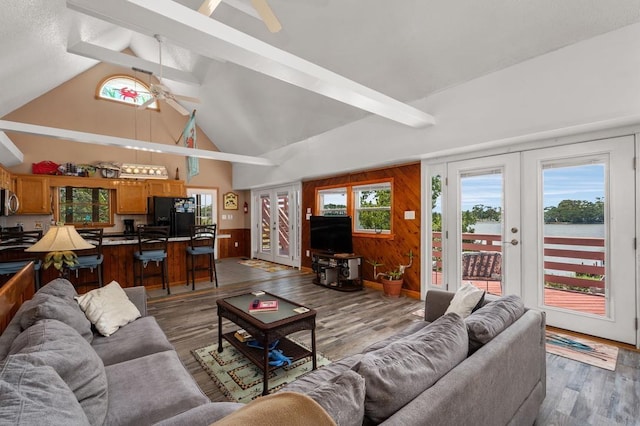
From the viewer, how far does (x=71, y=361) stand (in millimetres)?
1265

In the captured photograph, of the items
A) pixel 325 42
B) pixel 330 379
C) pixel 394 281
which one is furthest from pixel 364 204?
pixel 330 379

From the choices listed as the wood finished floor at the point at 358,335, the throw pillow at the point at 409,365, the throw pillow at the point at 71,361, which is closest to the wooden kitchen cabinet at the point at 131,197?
the wood finished floor at the point at 358,335

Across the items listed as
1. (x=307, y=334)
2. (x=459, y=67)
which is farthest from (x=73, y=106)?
(x=459, y=67)

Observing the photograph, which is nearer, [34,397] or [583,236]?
[34,397]

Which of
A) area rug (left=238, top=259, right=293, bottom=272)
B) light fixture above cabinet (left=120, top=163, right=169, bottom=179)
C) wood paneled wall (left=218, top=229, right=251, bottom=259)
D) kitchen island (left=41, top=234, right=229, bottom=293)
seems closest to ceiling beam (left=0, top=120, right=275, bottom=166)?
kitchen island (left=41, top=234, right=229, bottom=293)

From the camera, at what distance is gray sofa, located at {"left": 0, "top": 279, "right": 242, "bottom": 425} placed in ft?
2.99

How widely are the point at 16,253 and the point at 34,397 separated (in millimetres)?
4867

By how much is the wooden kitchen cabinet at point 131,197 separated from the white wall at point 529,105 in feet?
18.4

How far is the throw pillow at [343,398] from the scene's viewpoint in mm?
848

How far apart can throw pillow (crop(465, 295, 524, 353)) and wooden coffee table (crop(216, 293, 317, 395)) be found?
1251 millimetres

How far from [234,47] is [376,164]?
10.7ft

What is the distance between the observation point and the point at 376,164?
16.3ft

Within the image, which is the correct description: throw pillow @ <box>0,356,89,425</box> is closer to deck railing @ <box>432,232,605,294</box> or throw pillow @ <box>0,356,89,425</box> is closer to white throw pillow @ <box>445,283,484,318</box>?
white throw pillow @ <box>445,283,484,318</box>

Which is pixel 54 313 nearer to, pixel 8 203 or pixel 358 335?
pixel 358 335
